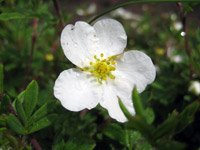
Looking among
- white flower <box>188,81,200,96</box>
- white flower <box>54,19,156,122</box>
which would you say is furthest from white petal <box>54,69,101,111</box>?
white flower <box>188,81,200,96</box>

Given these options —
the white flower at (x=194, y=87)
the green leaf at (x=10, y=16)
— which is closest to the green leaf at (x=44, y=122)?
the green leaf at (x=10, y=16)

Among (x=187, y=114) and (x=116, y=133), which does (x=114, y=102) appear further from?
(x=187, y=114)

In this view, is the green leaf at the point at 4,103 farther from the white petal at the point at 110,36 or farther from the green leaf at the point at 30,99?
the white petal at the point at 110,36

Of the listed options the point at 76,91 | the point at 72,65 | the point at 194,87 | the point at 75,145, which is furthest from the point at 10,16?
the point at 194,87

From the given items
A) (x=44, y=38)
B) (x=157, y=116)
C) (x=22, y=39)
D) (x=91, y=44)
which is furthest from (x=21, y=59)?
(x=91, y=44)

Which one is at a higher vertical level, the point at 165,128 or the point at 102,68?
the point at 165,128

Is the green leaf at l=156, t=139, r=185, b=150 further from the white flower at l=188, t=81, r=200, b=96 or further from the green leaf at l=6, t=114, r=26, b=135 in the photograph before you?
the white flower at l=188, t=81, r=200, b=96

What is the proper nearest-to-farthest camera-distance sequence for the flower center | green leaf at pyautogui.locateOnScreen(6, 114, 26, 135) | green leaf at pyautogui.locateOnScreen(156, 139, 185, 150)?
1. green leaf at pyautogui.locateOnScreen(156, 139, 185, 150)
2. green leaf at pyautogui.locateOnScreen(6, 114, 26, 135)
3. the flower center
